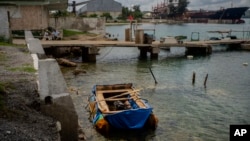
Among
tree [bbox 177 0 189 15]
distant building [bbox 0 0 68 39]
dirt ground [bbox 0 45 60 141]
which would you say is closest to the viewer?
dirt ground [bbox 0 45 60 141]

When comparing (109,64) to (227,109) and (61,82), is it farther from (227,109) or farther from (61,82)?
(61,82)

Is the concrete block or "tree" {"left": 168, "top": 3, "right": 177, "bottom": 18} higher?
"tree" {"left": 168, "top": 3, "right": 177, "bottom": 18}

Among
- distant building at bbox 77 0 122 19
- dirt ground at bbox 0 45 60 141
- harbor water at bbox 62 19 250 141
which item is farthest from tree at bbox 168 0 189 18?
dirt ground at bbox 0 45 60 141

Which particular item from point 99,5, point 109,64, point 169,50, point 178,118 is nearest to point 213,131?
point 178,118

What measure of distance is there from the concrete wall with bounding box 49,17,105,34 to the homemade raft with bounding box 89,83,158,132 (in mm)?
34370

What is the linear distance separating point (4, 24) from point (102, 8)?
4671 inches

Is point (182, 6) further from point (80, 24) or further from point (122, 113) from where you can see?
point (122, 113)

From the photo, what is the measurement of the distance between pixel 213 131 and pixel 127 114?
510cm

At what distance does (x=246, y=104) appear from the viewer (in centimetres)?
2323

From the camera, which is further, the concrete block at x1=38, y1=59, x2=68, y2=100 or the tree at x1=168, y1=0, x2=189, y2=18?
the tree at x1=168, y1=0, x2=189, y2=18

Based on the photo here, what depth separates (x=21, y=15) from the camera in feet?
123

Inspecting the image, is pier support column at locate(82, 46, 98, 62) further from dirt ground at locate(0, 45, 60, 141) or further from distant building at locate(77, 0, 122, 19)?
distant building at locate(77, 0, 122, 19)

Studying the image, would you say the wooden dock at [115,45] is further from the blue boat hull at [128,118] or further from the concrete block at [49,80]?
the concrete block at [49,80]

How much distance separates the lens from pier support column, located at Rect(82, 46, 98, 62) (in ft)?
127
